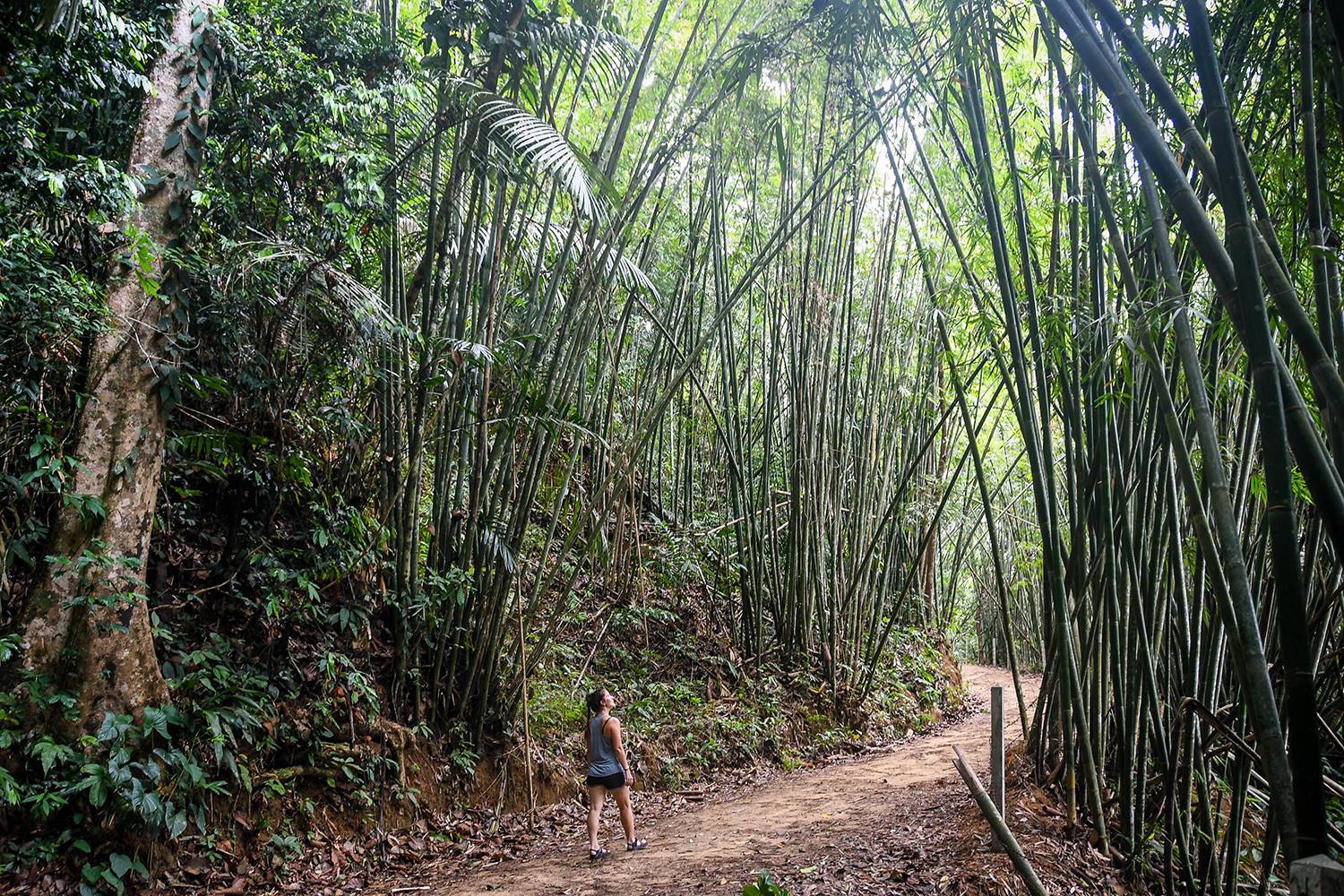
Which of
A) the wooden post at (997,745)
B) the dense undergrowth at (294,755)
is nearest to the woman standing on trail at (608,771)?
the dense undergrowth at (294,755)

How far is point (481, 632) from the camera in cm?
388

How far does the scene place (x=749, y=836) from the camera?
3.56 meters

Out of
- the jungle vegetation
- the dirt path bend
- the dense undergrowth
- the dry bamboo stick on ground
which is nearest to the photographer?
the dry bamboo stick on ground

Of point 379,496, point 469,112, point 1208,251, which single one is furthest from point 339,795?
point 1208,251

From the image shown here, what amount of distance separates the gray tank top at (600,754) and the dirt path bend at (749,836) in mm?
331

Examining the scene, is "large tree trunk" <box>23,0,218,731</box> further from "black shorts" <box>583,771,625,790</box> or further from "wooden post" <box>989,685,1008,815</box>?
"wooden post" <box>989,685,1008,815</box>

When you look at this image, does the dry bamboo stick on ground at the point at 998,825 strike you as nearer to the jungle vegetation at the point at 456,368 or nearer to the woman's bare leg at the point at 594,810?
the jungle vegetation at the point at 456,368

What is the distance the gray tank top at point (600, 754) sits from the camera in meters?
3.49

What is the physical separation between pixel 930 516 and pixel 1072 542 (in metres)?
5.06

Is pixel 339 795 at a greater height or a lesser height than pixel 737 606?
lesser

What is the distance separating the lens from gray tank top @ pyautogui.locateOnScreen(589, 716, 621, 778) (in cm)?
349

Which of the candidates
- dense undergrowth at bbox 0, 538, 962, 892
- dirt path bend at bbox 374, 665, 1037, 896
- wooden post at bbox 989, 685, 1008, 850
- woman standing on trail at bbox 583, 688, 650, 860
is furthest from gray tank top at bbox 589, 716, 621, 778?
wooden post at bbox 989, 685, 1008, 850

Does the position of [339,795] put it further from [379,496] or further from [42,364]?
[42,364]

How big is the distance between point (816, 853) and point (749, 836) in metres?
0.45
